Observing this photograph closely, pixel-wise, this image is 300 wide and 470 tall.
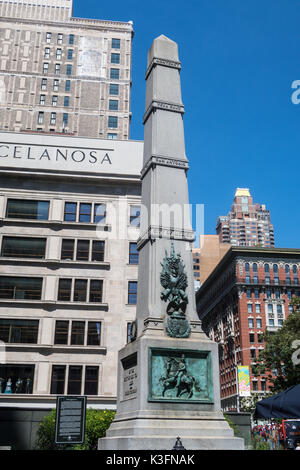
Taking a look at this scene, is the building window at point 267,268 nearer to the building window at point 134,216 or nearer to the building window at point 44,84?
the building window at point 44,84

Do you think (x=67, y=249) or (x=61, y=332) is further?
(x=67, y=249)

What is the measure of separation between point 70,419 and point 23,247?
28224 mm

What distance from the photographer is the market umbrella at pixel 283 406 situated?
11.3m

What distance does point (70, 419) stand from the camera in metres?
14.8

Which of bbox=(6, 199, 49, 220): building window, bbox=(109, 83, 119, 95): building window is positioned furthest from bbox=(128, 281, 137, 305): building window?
bbox=(109, 83, 119, 95): building window

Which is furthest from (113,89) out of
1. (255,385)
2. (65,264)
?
(255,385)

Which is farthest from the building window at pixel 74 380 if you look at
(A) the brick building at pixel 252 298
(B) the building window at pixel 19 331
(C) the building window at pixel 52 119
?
(A) the brick building at pixel 252 298

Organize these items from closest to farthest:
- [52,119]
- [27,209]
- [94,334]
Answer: [94,334] < [27,209] < [52,119]

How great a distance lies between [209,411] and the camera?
15102mm

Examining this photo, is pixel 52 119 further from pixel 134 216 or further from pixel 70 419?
pixel 70 419

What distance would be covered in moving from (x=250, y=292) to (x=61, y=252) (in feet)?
203

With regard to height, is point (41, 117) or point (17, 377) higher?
point (41, 117)
